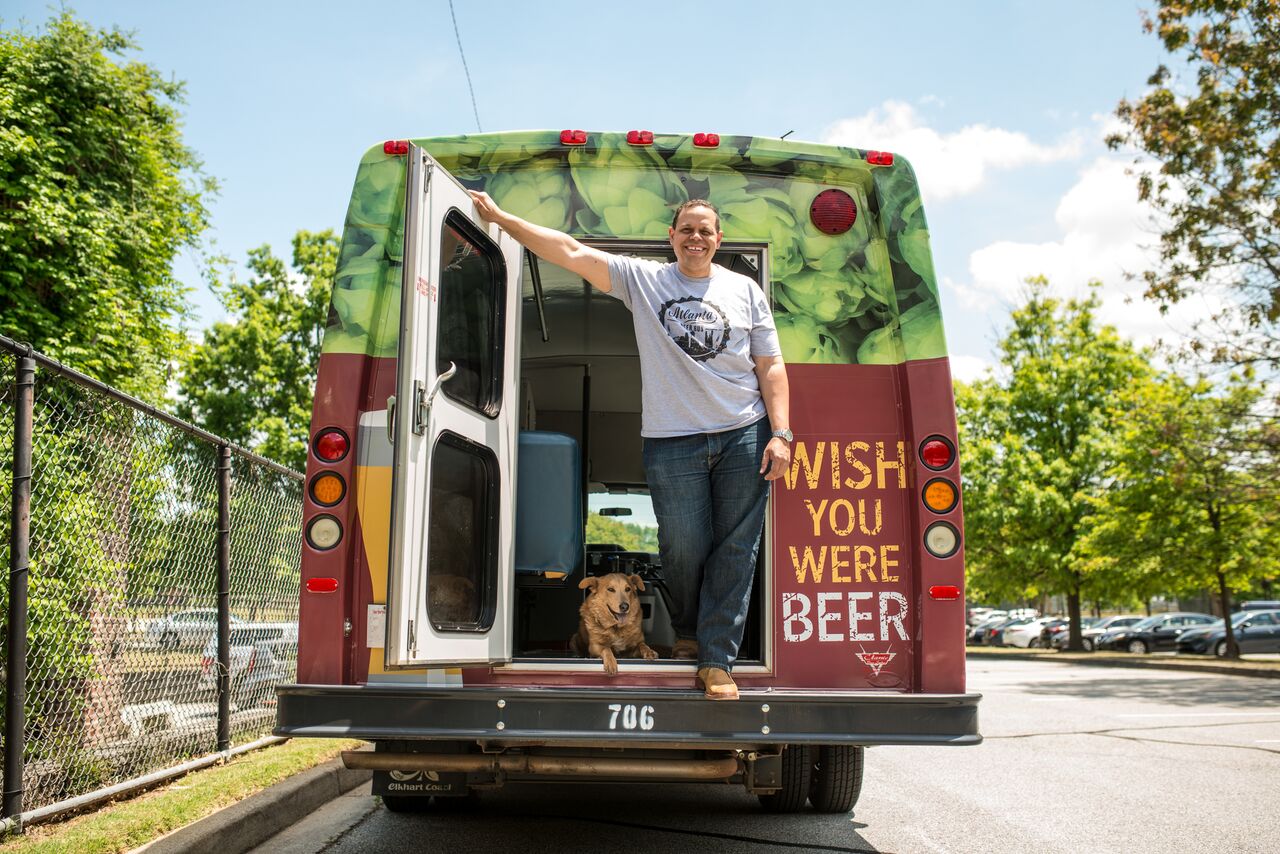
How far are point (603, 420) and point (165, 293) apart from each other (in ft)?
16.1

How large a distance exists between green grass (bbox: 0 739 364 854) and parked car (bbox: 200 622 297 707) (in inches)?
25.1

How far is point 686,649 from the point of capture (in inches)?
170

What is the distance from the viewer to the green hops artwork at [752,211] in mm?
4281

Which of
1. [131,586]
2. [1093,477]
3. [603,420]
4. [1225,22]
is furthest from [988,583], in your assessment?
[131,586]

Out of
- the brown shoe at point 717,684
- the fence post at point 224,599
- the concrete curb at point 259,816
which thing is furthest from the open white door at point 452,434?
the fence post at point 224,599

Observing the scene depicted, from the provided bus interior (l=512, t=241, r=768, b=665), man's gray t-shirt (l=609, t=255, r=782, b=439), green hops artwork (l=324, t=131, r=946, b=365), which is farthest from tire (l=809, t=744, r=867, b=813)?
green hops artwork (l=324, t=131, r=946, b=365)

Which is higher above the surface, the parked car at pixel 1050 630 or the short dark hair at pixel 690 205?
the short dark hair at pixel 690 205

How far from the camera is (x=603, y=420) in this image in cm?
862

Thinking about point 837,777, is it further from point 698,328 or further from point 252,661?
point 252,661

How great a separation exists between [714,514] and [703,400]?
45 cm

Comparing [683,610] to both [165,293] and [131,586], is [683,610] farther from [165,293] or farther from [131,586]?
[165,293]

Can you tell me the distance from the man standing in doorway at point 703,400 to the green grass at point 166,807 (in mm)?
2412

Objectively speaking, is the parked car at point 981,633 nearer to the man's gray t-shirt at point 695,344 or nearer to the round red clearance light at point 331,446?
the man's gray t-shirt at point 695,344

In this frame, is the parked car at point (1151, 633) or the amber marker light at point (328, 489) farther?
the parked car at point (1151, 633)
